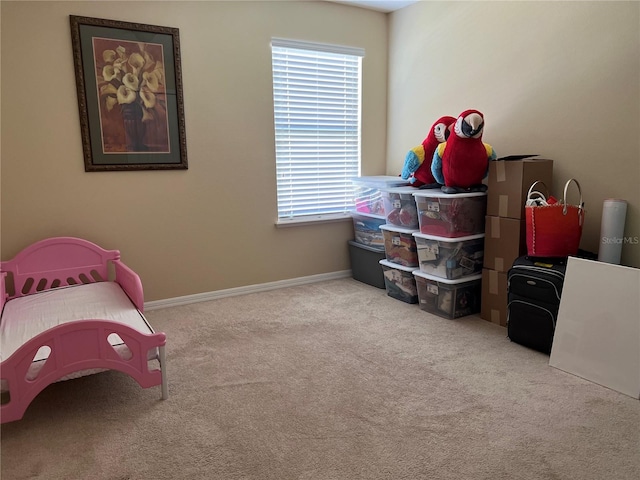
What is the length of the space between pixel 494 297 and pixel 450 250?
17.3 inches

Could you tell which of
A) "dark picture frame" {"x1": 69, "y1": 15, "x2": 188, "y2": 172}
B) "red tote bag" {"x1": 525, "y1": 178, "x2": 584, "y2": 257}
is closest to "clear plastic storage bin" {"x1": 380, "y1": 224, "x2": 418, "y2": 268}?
"red tote bag" {"x1": 525, "y1": 178, "x2": 584, "y2": 257}

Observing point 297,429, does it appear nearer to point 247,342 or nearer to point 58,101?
point 247,342

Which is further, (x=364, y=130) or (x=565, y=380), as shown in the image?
(x=364, y=130)

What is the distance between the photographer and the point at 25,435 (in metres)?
1.90

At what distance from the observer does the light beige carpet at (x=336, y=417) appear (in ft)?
5.62

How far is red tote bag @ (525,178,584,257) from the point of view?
2580 millimetres

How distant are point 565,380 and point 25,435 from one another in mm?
2582

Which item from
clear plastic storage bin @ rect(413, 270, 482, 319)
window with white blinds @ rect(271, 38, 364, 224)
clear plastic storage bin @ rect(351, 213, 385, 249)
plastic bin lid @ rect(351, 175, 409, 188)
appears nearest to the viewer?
clear plastic storage bin @ rect(413, 270, 482, 319)

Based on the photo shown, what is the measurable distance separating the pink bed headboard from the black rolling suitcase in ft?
8.63

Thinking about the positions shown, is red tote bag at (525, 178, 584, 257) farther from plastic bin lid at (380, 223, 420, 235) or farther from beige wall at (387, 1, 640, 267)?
plastic bin lid at (380, 223, 420, 235)

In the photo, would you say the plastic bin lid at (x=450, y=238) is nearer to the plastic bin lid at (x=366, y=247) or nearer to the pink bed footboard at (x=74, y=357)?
the plastic bin lid at (x=366, y=247)

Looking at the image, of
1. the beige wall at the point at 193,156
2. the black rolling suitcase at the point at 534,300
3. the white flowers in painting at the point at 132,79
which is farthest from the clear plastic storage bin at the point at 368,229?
the white flowers in painting at the point at 132,79

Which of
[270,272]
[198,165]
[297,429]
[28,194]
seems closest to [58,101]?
[28,194]

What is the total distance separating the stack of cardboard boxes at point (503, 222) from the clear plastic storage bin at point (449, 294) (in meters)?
0.11
